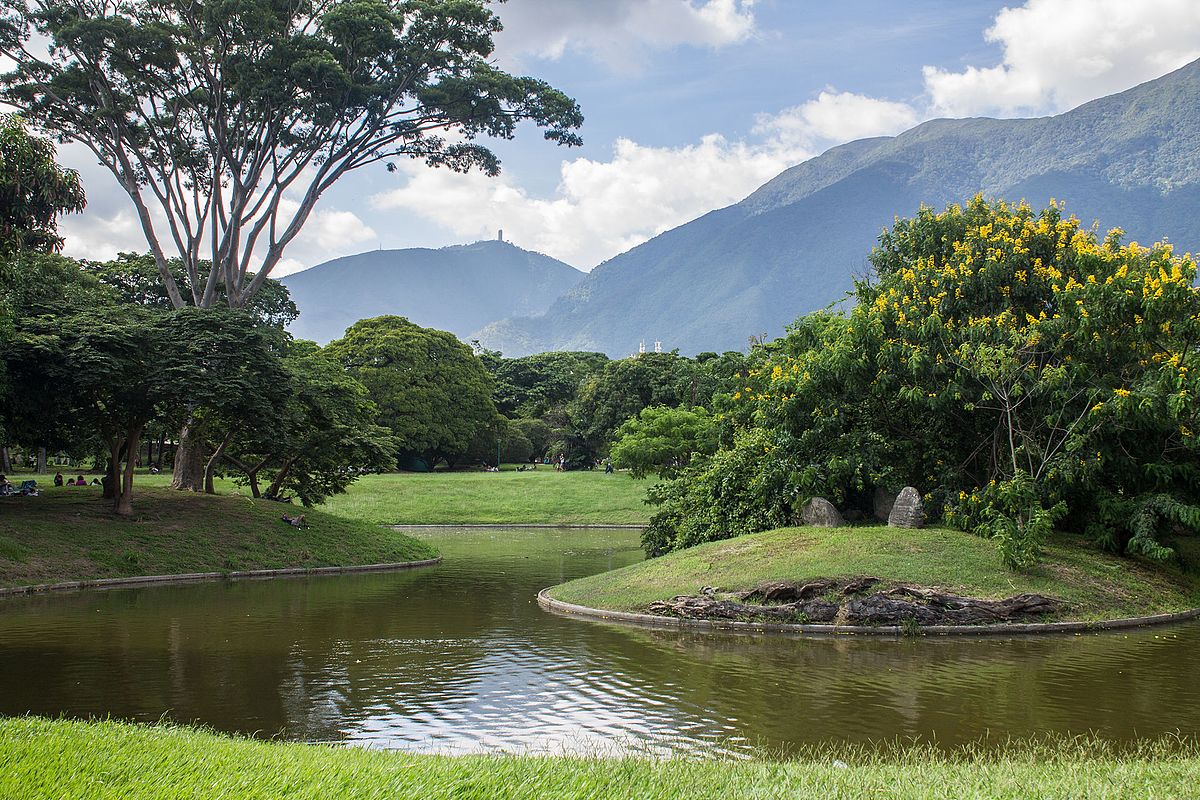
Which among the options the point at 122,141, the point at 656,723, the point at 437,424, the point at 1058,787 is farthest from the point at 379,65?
the point at 437,424

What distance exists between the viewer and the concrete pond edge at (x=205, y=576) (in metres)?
23.6

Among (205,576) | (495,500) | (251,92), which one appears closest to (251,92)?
(251,92)

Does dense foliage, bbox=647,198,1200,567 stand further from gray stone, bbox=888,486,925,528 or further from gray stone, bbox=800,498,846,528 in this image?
gray stone, bbox=888,486,925,528

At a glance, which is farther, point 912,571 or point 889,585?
point 912,571

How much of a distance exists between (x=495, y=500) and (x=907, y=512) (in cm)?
3729

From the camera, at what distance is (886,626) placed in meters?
17.5

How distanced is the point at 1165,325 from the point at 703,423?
26.3 meters

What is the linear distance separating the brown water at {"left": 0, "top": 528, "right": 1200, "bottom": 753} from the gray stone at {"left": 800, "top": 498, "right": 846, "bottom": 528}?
612cm

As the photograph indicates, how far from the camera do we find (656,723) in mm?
10938

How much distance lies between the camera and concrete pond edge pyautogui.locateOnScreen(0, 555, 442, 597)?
23.6m

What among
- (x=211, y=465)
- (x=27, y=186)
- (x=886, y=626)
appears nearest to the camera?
(x=27, y=186)

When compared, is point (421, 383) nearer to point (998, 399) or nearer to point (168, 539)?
point (168, 539)

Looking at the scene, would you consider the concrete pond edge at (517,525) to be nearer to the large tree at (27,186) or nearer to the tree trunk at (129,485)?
the tree trunk at (129,485)

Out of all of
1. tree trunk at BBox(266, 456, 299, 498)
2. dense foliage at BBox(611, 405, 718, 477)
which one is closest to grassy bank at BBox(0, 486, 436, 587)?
tree trunk at BBox(266, 456, 299, 498)
